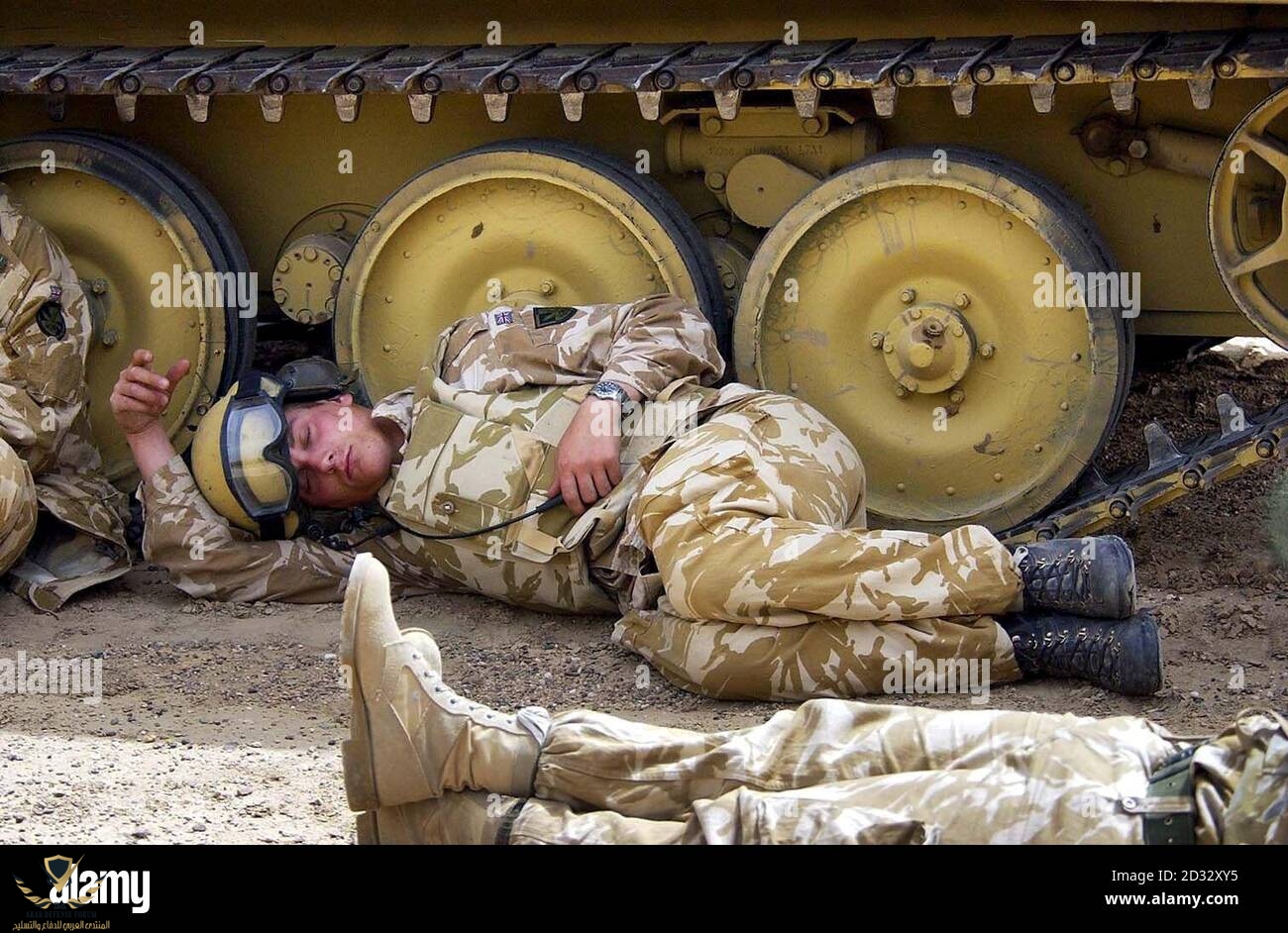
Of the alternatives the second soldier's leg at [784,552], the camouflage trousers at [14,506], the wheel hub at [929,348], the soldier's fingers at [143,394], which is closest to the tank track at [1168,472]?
the wheel hub at [929,348]

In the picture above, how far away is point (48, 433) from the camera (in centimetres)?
522

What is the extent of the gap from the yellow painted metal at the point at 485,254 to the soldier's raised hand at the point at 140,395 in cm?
83

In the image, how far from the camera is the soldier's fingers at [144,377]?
192 inches

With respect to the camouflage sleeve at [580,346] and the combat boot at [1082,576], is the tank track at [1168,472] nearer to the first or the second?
the combat boot at [1082,576]

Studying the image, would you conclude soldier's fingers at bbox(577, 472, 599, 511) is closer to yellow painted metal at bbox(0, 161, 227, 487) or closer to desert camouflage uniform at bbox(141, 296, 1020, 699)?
desert camouflage uniform at bbox(141, 296, 1020, 699)

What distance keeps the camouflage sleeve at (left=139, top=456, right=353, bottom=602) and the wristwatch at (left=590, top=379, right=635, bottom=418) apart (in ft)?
2.93

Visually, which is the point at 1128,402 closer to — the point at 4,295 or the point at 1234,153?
the point at 1234,153

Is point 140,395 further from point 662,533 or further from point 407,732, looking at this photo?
point 407,732

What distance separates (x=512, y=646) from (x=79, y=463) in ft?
5.40

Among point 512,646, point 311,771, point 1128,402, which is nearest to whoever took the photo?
point 311,771

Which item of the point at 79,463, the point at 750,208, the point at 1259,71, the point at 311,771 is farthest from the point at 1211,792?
the point at 79,463

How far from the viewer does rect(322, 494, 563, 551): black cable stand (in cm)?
461

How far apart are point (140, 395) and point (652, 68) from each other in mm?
1665
